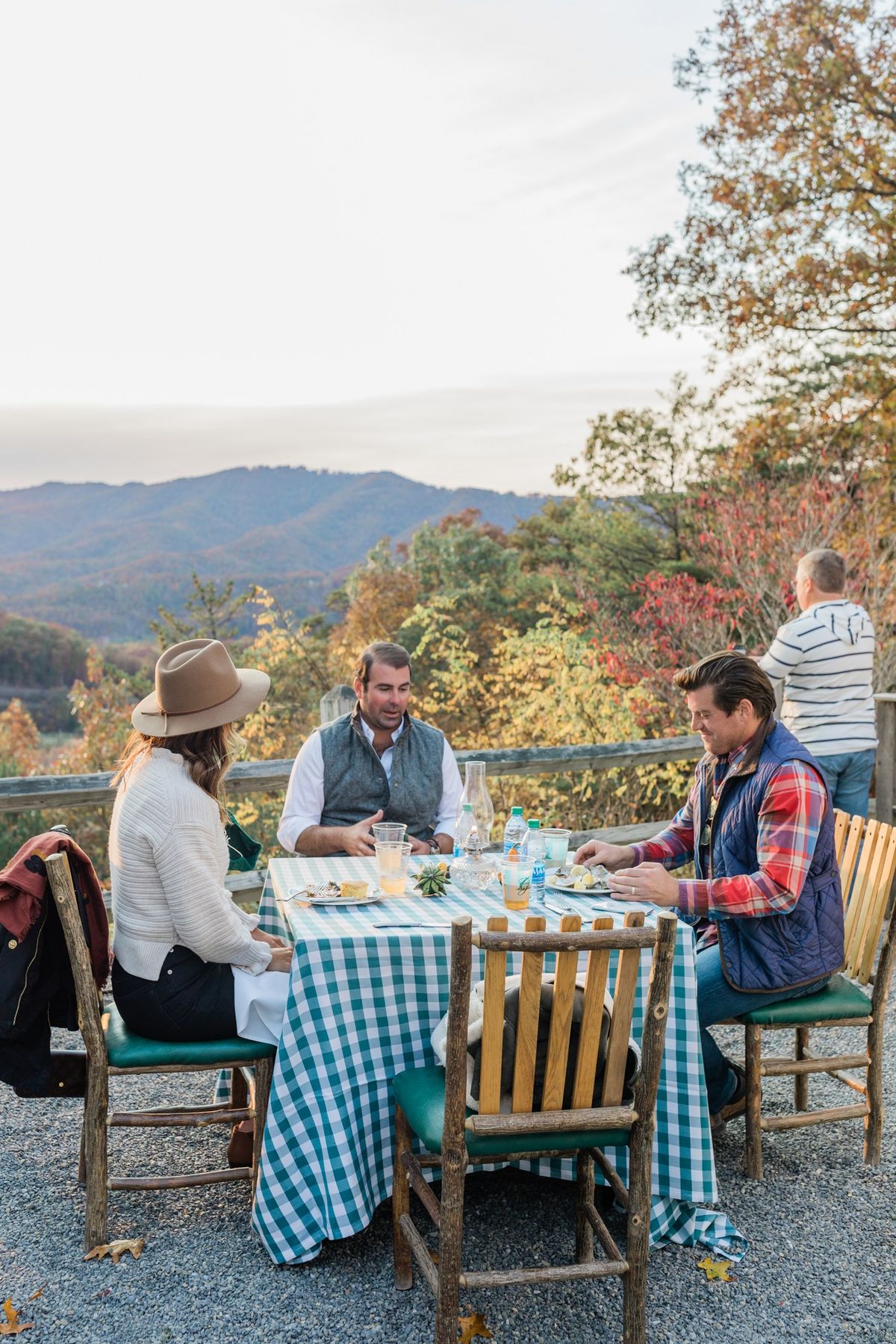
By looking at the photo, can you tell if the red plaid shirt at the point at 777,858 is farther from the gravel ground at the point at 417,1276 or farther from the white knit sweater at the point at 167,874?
the white knit sweater at the point at 167,874

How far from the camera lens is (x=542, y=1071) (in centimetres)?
224

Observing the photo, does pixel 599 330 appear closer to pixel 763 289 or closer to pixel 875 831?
pixel 763 289

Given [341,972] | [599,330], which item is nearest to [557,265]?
[599,330]

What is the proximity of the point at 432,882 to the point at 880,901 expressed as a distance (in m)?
1.42

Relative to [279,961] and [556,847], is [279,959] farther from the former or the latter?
[556,847]

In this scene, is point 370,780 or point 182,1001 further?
point 370,780

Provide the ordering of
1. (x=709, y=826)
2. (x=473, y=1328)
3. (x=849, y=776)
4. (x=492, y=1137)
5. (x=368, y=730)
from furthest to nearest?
(x=849, y=776)
(x=368, y=730)
(x=709, y=826)
(x=473, y=1328)
(x=492, y=1137)

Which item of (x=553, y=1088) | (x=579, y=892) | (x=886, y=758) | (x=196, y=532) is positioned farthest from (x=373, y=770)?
(x=196, y=532)

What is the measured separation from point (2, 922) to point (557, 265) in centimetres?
981

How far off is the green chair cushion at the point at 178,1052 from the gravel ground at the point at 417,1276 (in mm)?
485

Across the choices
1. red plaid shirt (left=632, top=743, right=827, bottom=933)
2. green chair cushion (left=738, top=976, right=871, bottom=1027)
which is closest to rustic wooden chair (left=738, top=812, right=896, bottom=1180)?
green chair cushion (left=738, top=976, right=871, bottom=1027)

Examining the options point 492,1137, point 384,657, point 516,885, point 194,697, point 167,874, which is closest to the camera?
point 492,1137

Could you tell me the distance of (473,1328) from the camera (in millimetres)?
2393

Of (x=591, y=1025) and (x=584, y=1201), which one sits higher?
(x=591, y=1025)
